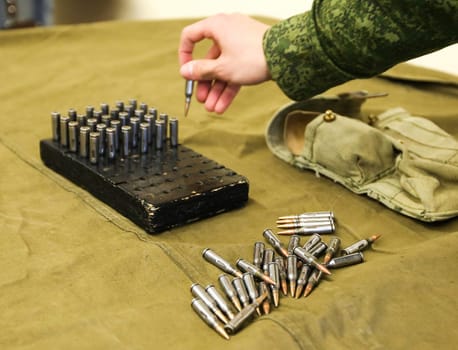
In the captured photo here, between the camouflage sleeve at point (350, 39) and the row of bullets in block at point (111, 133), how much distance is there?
11.8 inches

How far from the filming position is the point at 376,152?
56.7 inches

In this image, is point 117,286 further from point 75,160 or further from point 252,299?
point 75,160

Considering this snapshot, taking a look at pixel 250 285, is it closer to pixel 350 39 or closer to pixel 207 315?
pixel 207 315

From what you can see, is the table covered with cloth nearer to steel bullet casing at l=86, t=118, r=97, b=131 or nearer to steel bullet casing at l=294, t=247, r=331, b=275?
steel bullet casing at l=294, t=247, r=331, b=275

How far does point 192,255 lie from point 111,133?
0.39 m

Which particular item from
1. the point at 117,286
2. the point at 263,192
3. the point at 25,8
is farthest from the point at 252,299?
the point at 25,8

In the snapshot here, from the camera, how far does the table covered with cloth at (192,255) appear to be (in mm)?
938

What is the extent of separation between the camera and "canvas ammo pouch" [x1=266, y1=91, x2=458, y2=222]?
4.33 ft

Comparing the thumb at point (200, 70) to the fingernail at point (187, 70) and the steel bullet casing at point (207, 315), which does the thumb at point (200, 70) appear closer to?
the fingernail at point (187, 70)

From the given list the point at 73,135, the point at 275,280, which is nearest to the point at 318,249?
the point at 275,280

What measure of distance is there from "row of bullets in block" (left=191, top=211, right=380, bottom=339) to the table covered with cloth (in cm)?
1

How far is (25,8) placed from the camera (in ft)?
10.3

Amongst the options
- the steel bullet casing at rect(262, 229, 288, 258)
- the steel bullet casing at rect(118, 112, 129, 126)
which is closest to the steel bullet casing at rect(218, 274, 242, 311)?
the steel bullet casing at rect(262, 229, 288, 258)

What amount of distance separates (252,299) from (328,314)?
0.12 metres
